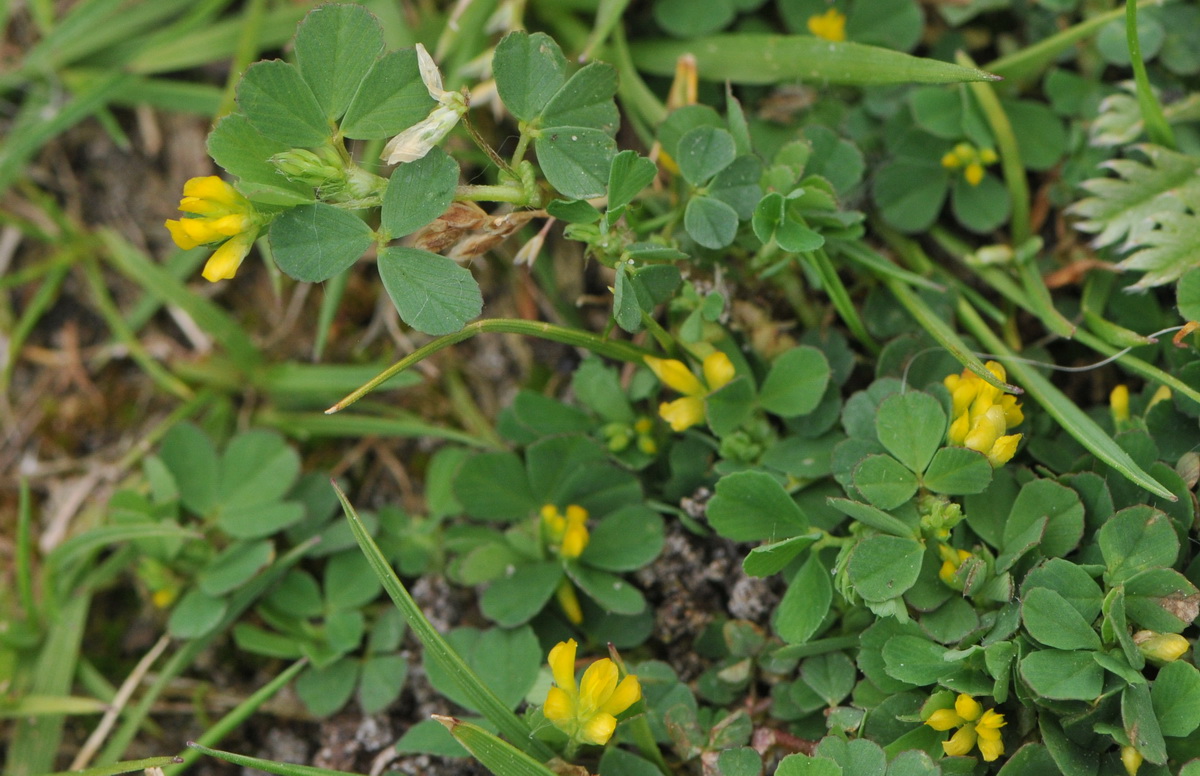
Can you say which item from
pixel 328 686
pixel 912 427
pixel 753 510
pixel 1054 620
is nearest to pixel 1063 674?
pixel 1054 620

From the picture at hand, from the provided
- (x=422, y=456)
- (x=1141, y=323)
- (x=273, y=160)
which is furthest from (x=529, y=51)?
(x=1141, y=323)

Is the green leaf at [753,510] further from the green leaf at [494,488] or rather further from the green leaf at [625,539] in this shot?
the green leaf at [494,488]

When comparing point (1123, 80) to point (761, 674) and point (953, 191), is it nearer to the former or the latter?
point (953, 191)

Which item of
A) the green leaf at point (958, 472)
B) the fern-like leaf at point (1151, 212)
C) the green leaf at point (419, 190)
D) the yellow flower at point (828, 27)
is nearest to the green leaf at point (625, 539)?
the green leaf at point (958, 472)

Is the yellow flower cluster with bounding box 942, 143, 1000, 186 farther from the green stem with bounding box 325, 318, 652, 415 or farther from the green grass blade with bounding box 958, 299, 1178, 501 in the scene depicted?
the green stem with bounding box 325, 318, 652, 415

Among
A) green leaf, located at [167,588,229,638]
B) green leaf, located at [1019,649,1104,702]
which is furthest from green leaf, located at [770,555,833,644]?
green leaf, located at [167,588,229,638]

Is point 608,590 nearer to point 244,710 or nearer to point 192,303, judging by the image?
point 244,710
